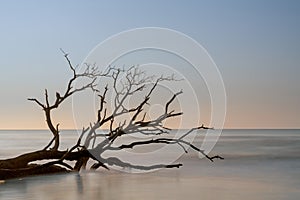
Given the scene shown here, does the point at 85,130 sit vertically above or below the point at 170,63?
below

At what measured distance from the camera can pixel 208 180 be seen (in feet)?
27.6

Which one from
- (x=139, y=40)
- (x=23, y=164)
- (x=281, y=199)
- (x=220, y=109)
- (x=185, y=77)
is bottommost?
(x=281, y=199)

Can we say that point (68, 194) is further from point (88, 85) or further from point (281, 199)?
point (281, 199)

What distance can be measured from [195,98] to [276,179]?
6.82 ft

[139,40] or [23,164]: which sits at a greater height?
[139,40]

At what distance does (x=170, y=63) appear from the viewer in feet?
26.2

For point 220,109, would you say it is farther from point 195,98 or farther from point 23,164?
point 23,164

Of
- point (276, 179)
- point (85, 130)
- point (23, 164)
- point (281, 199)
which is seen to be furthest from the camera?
point (276, 179)

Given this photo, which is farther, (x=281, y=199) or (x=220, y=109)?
(x=220, y=109)

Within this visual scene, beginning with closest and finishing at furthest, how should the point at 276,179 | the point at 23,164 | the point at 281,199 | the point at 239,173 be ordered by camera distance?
the point at 281,199
the point at 23,164
the point at 276,179
the point at 239,173

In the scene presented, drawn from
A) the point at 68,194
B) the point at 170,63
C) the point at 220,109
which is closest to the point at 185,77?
the point at 170,63

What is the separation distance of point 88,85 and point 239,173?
354 cm

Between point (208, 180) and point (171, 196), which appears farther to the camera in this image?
point (208, 180)

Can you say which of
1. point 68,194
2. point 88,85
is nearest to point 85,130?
point 88,85
